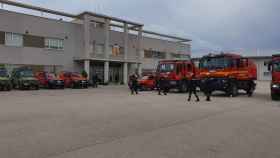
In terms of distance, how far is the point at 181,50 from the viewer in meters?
52.8

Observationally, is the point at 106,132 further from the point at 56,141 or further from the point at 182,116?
the point at 182,116

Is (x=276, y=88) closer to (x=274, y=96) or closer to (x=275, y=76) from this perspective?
(x=275, y=76)

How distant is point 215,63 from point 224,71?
89 centimetres

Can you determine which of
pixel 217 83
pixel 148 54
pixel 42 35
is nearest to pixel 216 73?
pixel 217 83

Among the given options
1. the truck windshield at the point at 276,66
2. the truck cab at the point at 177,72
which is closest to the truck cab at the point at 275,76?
the truck windshield at the point at 276,66

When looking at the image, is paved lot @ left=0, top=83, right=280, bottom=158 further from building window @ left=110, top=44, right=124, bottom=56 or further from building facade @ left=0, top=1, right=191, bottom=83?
building window @ left=110, top=44, right=124, bottom=56

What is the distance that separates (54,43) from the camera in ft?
105

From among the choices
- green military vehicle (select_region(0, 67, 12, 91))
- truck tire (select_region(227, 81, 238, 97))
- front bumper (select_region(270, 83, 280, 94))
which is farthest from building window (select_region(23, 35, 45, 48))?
front bumper (select_region(270, 83, 280, 94))

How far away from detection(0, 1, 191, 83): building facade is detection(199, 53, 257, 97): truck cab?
61.1 feet

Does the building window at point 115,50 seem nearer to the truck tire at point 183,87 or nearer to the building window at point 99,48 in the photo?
the building window at point 99,48

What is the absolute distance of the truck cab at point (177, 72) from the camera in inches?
815

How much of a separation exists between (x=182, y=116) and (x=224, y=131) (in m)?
2.48

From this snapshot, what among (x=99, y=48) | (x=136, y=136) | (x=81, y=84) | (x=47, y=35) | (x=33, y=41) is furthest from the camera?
(x=99, y=48)

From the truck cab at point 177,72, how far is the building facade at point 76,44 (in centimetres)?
1459
